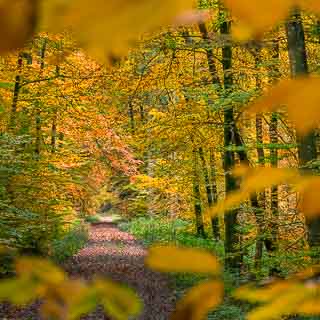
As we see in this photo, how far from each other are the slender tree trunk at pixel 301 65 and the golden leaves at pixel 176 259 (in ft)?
15.9

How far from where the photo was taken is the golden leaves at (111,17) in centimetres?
43

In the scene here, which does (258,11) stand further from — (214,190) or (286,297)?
(214,190)

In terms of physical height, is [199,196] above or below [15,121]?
below

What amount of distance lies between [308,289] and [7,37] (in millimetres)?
432

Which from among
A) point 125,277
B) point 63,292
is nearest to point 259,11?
point 63,292

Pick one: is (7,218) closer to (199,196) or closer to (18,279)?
(18,279)

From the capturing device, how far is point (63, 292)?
2.02 ft

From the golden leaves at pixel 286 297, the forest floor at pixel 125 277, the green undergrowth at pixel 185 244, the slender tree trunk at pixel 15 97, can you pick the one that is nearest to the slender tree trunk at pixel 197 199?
the green undergrowth at pixel 185 244

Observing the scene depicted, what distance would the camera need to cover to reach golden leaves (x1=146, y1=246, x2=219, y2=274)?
0.53 meters

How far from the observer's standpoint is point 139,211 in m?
41.2

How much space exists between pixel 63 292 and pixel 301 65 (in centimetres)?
502

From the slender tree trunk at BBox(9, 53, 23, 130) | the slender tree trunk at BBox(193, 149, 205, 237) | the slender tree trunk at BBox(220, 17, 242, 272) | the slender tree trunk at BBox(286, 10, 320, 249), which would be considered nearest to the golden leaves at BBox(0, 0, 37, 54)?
Result: the slender tree trunk at BBox(286, 10, 320, 249)

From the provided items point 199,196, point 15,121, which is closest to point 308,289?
point 15,121

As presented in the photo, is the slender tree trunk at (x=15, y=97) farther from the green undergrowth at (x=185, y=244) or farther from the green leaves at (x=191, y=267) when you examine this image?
the green leaves at (x=191, y=267)
